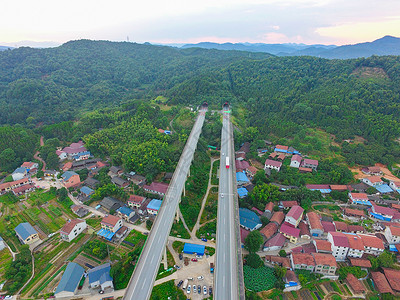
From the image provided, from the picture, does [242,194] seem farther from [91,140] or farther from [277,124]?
[91,140]

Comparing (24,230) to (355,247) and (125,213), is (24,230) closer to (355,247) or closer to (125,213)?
(125,213)

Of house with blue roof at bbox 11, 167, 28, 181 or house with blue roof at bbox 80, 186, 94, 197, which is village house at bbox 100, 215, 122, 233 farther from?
house with blue roof at bbox 11, 167, 28, 181

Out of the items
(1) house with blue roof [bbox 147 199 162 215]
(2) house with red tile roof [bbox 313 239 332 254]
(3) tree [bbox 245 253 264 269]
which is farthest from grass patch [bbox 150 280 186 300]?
(2) house with red tile roof [bbox 313 239 332 254]

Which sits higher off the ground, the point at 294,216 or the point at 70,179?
the point at 294,216

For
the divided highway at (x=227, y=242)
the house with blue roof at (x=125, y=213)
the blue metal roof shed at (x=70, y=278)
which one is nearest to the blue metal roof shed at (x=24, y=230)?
the blue metal roof shed at (x=70, y=278)

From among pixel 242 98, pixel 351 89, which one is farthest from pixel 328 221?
pixel 242 98

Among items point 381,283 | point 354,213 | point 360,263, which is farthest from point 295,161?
point 381,283
